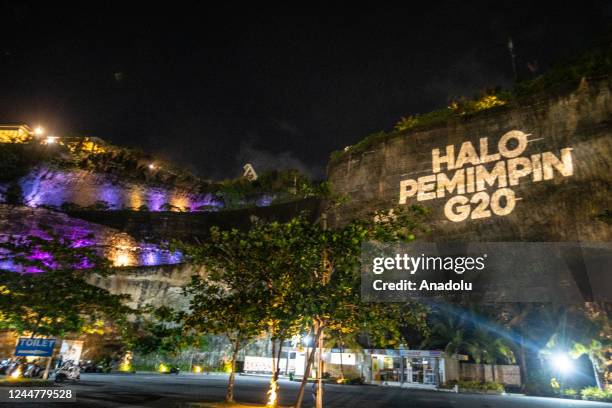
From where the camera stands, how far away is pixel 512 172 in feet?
115

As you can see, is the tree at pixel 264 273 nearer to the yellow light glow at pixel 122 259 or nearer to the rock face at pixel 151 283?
the rock face at pixel 151 283

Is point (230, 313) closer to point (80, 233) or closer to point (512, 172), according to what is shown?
point (512, 172)

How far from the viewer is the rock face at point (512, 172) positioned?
1240 inches

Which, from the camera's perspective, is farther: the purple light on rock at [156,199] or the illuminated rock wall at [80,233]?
the purple light on rock at [156,199]

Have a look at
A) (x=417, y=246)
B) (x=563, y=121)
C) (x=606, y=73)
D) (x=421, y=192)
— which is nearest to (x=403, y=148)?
(x=421, y=192)

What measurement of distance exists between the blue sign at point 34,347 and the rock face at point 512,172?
30.0 meters

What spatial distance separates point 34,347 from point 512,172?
35.2 meters

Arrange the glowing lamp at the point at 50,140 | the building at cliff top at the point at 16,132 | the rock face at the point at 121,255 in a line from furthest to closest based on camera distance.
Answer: the building at cliff top at the point at 16,132 < the glowing lamp at the point at 50,140 < the rock face at the point at 121,255

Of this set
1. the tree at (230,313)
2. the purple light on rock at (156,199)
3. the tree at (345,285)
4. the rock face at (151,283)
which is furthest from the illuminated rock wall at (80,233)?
the tree at (345,285)

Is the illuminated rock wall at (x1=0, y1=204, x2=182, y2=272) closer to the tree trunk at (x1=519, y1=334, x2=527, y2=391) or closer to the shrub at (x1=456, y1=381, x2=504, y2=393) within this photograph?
the shrub at (x1=456, y1=381, x2=504, y2=393)

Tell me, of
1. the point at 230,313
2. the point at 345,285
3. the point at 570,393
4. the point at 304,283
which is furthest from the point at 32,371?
the point at 570,393

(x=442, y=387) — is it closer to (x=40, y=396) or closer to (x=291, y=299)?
(x=291, y=299)

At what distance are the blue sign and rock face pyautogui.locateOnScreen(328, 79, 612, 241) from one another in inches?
1182

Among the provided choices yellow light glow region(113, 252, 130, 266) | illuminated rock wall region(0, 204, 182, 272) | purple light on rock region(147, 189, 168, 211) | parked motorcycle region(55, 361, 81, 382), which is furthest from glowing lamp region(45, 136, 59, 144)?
parked motorcycle region(55, 361, 81, 382)
